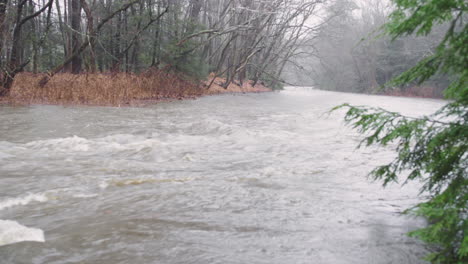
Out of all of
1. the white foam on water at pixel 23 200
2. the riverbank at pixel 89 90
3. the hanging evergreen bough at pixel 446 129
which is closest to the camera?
the hanging evergreen bough at pixel 446 129

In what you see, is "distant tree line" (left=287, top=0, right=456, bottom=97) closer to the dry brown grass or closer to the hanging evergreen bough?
the dry brown grass

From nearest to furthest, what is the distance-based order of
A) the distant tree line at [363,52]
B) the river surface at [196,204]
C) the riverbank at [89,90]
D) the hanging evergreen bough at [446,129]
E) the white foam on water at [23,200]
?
the hanging evergreen bough at [446,129] < the river surface at [196,204] < the white foam on water at [23,200] < the riverbank at [89,90] < the distant tree line at [363,52]

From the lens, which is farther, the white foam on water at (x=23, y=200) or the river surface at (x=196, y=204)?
the white foam on water at (x=23, y=200)

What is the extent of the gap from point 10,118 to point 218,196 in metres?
7.38

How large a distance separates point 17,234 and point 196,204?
1364mm

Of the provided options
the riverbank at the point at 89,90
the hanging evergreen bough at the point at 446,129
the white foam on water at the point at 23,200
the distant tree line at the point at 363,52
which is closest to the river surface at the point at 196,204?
the white foam on water at the point at 23,200

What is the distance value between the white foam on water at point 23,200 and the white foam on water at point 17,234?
0.56 metres

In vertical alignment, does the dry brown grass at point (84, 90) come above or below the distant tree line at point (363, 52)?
below

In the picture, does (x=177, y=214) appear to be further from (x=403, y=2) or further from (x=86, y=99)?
(x=86, y=99)

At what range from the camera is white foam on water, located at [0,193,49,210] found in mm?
3277

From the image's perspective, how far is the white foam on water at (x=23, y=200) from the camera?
328 centimetres

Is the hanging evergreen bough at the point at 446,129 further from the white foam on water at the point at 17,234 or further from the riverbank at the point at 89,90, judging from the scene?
the riverbank at the point at 89,90

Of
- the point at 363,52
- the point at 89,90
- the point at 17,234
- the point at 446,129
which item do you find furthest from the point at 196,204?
the point at 363,52

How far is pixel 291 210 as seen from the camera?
3268mm
